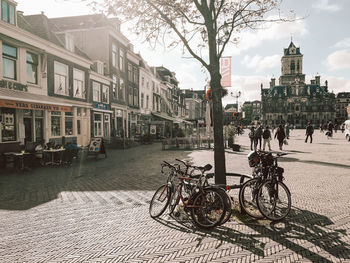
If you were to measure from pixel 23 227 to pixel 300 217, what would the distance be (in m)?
5.19

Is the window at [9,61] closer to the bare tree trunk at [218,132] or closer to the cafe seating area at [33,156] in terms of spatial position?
the cafe seating area at [33,156]

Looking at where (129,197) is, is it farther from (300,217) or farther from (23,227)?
(300,217)

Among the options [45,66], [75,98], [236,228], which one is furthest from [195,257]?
[75,98]

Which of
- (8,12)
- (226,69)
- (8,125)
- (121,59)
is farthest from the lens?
(121,59)

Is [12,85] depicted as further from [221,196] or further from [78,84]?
[221,196]

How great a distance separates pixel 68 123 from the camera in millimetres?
19422

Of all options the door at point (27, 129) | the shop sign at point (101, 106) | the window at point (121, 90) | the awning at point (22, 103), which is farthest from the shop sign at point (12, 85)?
the window at point (121, 90)

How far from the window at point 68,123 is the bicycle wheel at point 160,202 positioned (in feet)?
51.9

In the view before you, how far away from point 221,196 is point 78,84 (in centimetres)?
1911

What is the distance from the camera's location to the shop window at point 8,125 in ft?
42.9

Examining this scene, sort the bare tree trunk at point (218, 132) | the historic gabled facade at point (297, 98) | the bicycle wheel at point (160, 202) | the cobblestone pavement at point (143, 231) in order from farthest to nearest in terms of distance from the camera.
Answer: the historic gabled facade at point (297, 98), the bare tree trunk at point (218, 132), the bicycle wheel at point (160, 202), the cobblestone pavement at point (143, 231)

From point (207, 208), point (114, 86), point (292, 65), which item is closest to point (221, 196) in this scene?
point (207, 208)

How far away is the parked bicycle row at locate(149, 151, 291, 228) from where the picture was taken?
4.57 m

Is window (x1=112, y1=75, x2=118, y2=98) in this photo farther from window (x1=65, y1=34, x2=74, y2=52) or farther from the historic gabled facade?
the historic gabled facade
